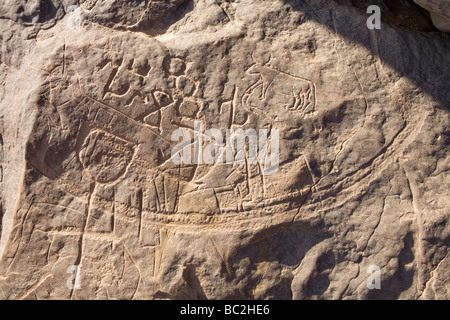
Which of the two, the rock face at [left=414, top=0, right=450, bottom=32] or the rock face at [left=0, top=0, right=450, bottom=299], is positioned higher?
the rock face at [left=414, top=0, right=450, bottom=32]

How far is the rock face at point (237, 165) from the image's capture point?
10.1 feet

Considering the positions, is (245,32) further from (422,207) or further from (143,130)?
(422,207)

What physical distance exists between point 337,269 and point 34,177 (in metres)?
2.27

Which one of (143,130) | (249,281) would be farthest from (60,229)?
(249,281)

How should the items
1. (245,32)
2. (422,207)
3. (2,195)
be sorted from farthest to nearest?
(2,195), (245,32), (422,207)

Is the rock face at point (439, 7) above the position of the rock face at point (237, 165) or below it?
above

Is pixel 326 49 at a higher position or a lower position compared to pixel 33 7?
higher

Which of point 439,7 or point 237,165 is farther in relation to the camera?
point 237,165

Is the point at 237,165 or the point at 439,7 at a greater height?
the point at 439,7

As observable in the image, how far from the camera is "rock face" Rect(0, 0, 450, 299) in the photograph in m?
3.07

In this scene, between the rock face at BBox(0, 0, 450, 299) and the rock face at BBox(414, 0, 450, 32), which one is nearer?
the rock face at BBox(414, 0, 450, 32)

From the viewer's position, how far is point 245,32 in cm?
326

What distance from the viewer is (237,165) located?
3.12 meters

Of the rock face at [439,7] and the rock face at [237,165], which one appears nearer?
the rock face at [439,7]
